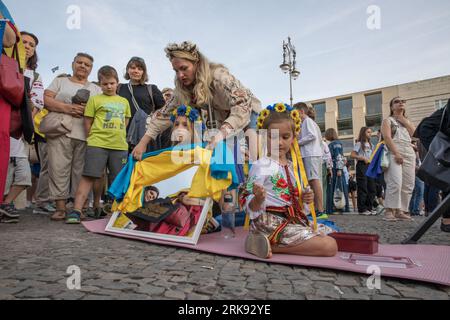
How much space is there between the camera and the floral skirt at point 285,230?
219cm

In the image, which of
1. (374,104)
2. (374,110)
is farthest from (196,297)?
(374,104)

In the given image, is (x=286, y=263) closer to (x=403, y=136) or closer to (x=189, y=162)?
(x=189, y=162)

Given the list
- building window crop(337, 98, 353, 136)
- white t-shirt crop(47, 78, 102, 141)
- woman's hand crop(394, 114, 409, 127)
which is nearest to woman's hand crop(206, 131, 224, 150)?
white t-shirt crop(47, 78, 102, 141)

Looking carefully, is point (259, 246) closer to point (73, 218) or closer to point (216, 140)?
point (216, 140)

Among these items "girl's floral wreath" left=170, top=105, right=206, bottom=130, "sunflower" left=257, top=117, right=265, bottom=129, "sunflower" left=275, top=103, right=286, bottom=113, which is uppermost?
"girl's floral wreath" left=170, top=105, right=206, bottom=130

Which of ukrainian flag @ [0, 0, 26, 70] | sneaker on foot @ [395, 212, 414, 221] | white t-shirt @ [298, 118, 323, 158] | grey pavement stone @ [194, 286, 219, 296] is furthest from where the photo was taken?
sneaker on foot @ [395, 212, 414, 221]

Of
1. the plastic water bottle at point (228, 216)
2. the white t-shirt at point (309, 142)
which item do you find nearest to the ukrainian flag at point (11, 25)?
the plastic water bottle at point (228, 216)

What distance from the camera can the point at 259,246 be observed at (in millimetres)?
2137

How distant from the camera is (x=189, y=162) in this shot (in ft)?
9.53

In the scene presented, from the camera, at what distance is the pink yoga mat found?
5.47 feet

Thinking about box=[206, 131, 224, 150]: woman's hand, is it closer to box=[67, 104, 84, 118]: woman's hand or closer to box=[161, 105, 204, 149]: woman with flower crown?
box=[161, 105, 204, 149]: woman with flower crown

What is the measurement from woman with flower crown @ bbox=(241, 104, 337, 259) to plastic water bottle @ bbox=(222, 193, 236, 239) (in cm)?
84

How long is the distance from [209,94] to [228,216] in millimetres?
1264
